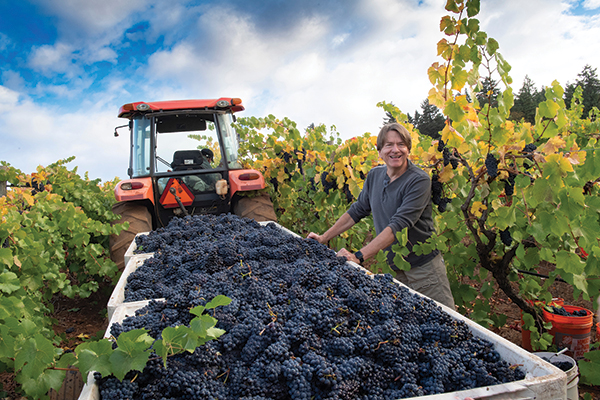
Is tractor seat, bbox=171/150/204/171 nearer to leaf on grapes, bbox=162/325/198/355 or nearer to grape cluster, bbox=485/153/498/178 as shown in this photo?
grape cluster, bbox=485/153/498/178

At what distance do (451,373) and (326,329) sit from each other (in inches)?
16.4

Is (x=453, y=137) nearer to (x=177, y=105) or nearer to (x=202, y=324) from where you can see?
(x=202, y=324)

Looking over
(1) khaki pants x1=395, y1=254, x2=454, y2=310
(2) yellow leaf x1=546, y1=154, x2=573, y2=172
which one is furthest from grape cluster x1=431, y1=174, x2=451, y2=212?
(2) yellow leaf x1=546, y1=154, x2=573, y2=172

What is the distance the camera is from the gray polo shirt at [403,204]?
2270 mm

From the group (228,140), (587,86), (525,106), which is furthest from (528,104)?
(228,140)

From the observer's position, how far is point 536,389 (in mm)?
1096

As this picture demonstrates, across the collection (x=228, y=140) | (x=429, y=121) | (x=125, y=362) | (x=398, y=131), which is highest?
(x=429, y=121)

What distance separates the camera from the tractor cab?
4312 mm

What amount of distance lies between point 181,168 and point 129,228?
1.04m

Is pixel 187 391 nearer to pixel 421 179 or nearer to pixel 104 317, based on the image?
pixel 421 179

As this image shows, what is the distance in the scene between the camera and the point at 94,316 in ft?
12.9

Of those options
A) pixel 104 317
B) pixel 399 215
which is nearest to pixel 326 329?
pixel 399 215

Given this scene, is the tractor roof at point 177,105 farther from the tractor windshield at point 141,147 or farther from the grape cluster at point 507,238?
the grape cluster at point 507,238

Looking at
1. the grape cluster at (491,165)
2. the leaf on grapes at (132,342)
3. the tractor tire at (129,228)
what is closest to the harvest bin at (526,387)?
the leaf on grapes at (132,342)
